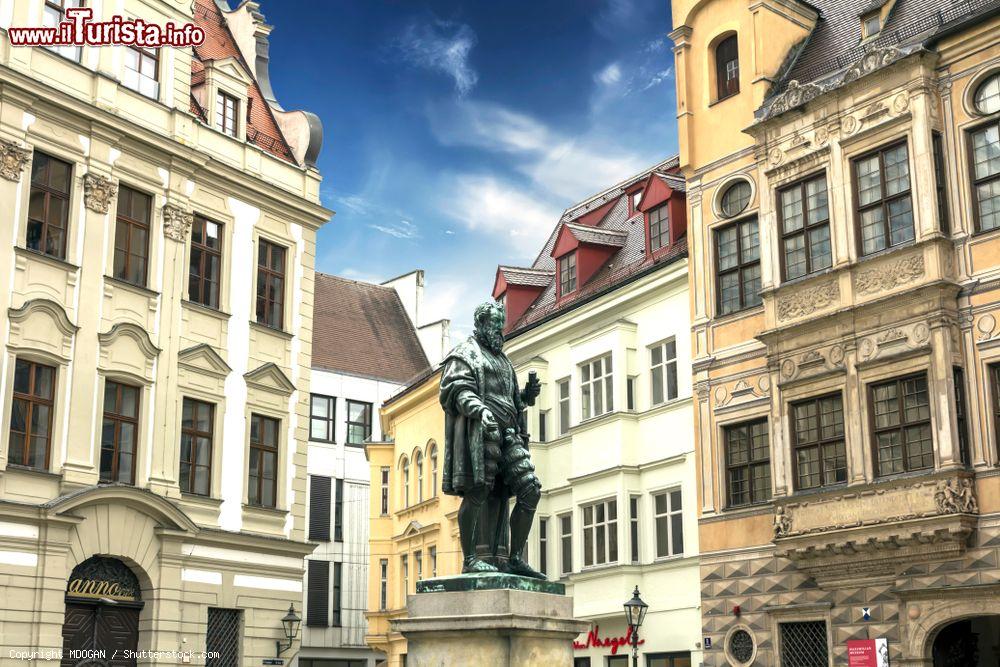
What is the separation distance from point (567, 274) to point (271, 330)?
9.96 metres

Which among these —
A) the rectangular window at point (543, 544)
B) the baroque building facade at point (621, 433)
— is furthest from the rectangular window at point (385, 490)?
the rectangular window at point (543, 544)

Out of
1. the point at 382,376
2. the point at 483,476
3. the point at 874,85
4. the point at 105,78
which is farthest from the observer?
the point at 382,376

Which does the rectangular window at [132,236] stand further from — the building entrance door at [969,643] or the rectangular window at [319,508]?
the rectangular window at [319,508]

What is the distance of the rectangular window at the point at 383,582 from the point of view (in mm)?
42656

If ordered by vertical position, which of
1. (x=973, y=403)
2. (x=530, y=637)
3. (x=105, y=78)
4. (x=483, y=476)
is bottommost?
(x=530, y=637)

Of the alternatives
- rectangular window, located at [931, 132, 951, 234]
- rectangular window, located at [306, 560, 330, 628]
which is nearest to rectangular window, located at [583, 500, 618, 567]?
rectangular window, located at [931, 132, 951, 234]

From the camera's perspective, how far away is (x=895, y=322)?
23.2m

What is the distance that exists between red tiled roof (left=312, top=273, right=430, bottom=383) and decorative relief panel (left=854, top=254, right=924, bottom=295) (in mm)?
30595

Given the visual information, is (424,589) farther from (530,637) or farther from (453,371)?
(453,371)

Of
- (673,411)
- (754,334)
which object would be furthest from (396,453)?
(754,334)

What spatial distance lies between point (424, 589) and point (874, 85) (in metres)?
17.3

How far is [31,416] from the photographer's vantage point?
78.7 feet

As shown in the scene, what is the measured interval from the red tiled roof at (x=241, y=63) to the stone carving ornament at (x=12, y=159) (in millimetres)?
6206

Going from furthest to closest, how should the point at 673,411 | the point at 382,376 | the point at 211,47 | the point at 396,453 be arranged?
the point at 382,376
the point at 396,453
the point at 211,47
the point at 673,411
